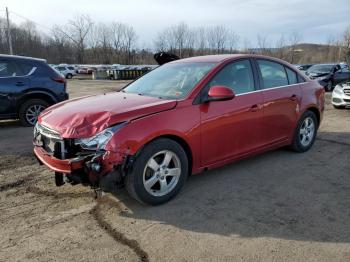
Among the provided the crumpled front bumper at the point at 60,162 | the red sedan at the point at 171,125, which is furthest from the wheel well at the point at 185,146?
the crumpled front bumper at the point at 60,162

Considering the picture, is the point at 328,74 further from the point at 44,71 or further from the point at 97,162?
the point at 97,162

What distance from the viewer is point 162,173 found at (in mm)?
3992

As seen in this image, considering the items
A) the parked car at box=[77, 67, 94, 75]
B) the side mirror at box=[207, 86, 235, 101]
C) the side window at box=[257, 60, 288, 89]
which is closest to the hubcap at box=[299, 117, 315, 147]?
the side window at box=[257, 60, 288, 89]

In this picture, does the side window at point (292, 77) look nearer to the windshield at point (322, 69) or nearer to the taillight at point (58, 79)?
the taillight at point (58, 79)

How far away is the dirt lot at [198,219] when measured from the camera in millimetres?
3107

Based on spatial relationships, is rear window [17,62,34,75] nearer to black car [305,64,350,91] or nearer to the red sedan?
the red sedan

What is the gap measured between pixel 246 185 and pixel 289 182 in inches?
23.5

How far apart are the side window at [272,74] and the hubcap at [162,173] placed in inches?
77.5

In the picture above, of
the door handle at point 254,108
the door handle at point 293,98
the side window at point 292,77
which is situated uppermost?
the side window at point 292,77

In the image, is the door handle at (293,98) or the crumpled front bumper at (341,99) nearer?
the door handle at (293,98)

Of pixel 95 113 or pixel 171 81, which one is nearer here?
pixel 95 113

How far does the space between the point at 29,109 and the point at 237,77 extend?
5.72m

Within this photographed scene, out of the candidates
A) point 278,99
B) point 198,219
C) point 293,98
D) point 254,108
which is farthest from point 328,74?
point 198,219

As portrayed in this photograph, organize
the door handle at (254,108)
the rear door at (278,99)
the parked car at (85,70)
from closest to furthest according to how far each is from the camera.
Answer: the door handle at (254,108), the rear door at (278,99), the parked car at (85,70)
